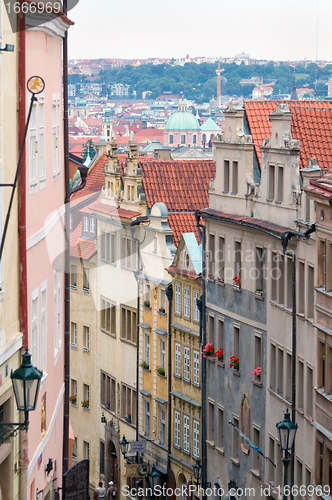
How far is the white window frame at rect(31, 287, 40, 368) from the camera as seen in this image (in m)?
17.7

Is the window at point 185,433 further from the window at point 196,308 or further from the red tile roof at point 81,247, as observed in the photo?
the red tile roof at point 81,247

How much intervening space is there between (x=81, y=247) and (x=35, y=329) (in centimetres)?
3103

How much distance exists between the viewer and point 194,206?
40.4m

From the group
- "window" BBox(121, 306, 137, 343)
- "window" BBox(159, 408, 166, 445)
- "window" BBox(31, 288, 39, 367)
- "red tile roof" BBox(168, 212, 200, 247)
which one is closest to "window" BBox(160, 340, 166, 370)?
"window" BBox(159, 408, 166, 445)

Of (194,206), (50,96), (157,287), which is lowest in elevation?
(157,287)

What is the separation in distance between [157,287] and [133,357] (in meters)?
4.46

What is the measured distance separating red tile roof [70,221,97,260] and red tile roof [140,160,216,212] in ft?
21.5

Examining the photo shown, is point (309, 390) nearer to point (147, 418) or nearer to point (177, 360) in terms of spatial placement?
point (177, 360)

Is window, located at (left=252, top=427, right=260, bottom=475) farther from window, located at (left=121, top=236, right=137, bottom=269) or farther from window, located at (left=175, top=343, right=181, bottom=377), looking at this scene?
window, located at (left=121, top=236, right=137, bottom=269)

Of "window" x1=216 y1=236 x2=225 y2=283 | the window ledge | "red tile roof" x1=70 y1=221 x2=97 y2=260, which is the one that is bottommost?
the window ledge

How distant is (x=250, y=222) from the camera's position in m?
31.0

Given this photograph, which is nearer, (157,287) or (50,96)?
(50,96)

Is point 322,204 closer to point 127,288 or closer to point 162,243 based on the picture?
point 162,243

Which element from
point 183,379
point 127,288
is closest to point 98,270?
point 127,288
